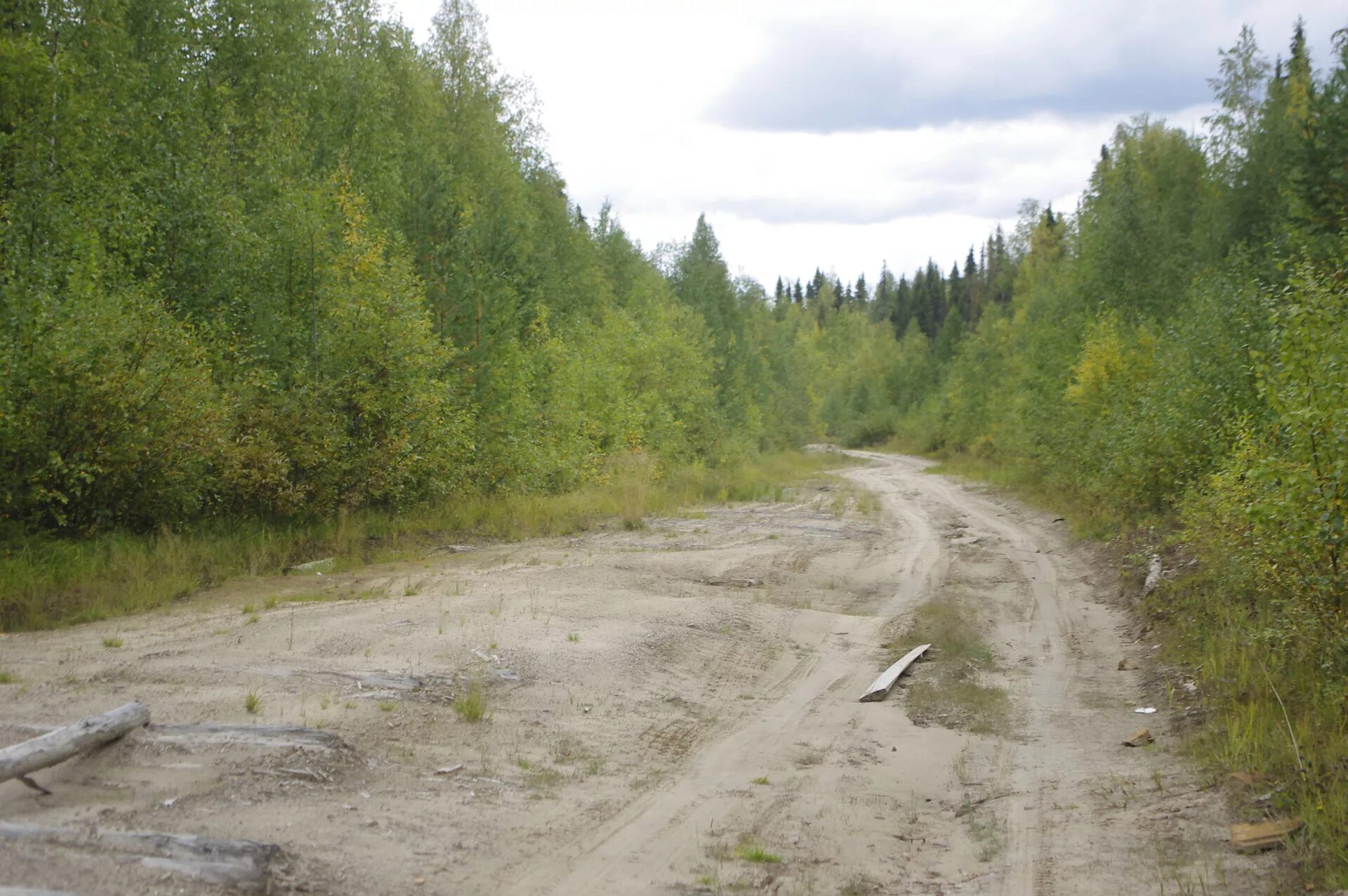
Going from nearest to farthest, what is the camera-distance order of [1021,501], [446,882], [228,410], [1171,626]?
[446,882], [1171,626], [228,410], [1021,501]

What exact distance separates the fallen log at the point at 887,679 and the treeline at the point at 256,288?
9.52 m

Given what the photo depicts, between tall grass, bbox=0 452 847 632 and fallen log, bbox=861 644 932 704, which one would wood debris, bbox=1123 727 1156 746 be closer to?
fallen log, bbox=861 644 932 704

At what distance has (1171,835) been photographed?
586 centimetres

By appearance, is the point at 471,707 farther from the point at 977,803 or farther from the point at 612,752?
the point at 977,803

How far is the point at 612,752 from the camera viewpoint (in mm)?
7344

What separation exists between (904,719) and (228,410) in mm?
10469

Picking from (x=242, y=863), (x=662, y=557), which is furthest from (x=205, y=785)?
(x=662, y=557)

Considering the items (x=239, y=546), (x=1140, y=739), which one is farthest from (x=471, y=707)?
(x=239, y=546)

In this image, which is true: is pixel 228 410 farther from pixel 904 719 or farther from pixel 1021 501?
pixel 1021 501

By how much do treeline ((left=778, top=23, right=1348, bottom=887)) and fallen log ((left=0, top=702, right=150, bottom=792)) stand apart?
22.3 ft

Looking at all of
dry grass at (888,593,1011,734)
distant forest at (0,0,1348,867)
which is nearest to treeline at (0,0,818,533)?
distant forest at (0,0,1348,867)

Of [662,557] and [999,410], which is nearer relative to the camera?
[662,557]

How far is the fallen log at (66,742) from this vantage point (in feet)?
16.5

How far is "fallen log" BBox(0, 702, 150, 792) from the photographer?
16.5 feet
